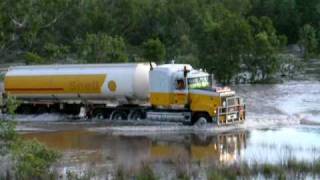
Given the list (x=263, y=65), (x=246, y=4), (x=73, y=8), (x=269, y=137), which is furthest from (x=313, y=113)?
(x=246, y=4)

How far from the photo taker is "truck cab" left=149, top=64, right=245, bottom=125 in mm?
35125

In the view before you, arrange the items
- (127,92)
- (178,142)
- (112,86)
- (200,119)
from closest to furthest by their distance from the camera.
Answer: (178,142) → (200,119) → (127,92) → (112,86)

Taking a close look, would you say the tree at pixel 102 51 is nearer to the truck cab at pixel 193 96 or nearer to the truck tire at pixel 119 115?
the truck tire at pixel 119 115

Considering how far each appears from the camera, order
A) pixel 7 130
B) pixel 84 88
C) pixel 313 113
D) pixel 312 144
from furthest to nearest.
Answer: pixel 313 113 < pixel 84 88 < pixel 312 144 < pixel 7 130

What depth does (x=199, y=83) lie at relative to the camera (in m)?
36.4

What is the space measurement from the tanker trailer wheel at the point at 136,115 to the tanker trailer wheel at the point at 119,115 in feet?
1.36

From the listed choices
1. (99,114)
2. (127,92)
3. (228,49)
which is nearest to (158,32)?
(228,49)

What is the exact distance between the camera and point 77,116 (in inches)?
1625

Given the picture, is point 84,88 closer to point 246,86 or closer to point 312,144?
point 312,144

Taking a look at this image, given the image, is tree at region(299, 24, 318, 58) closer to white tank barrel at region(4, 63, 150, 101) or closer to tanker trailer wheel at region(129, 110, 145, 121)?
white tank barrel at region(4, 63, 150, 101)

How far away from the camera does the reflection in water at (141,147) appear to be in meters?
26.2

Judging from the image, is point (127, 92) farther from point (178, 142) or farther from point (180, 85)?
point (178, 142)

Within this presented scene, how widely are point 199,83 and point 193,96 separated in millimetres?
973

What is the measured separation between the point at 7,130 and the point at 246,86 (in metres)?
47.9
